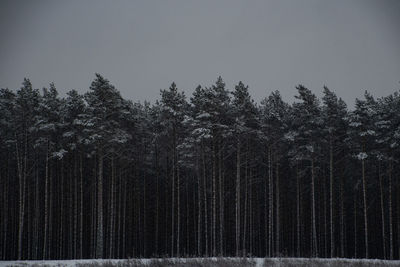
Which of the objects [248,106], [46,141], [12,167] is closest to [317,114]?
[248,106]

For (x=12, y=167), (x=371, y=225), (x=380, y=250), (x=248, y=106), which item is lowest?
(x=380, y=250)

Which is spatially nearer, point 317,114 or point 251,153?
point 317,114

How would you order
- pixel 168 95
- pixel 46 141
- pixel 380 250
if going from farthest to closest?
pixel 380 250, pixel 168 95, pixel 46 141

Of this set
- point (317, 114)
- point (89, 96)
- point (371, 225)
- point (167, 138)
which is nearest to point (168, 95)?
point (167, 138)

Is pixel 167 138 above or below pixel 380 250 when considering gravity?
above

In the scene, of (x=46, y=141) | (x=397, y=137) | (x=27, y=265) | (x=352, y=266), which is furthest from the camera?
(x=46, y=141)

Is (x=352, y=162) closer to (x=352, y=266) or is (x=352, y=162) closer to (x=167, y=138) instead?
(x=167, y=138)

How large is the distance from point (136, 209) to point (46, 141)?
12.6 metres

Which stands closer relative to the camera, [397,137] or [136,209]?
[397,137]

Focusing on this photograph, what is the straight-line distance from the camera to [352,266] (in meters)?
13.1

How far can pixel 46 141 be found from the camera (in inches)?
1033

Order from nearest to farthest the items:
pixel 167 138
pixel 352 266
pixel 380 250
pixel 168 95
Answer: pixel 352 266
pixel 168 95
pixel 167 138
pixel 380 250

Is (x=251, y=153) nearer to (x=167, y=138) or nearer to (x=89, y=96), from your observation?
(x=167, y=138)

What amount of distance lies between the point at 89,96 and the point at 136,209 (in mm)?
14518
